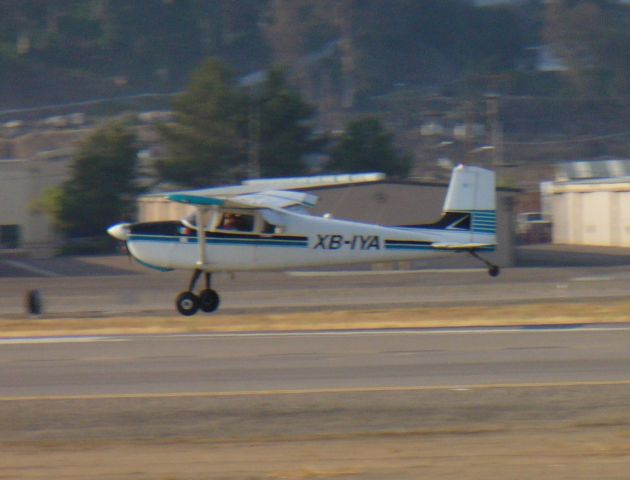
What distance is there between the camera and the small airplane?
20.7m

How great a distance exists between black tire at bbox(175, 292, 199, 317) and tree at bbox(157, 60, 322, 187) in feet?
140

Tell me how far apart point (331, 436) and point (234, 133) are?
59823mm

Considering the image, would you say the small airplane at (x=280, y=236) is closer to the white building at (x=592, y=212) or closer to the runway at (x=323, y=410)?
the runway at (x=323, y=410)

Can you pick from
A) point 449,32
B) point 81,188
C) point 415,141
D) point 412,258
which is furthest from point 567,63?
point 412,258

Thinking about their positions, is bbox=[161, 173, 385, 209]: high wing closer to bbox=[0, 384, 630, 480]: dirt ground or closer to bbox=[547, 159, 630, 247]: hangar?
bbox=[0, 384, 630, 480]: dirt ground

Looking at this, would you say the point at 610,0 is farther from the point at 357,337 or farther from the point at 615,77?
the point at 357,337

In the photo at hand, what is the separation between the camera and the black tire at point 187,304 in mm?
21484

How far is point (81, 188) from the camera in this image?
200ft

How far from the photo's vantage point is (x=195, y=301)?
71.1 ft

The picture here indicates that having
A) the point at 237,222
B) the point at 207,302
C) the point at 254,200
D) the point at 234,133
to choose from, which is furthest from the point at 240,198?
the point at 234,133

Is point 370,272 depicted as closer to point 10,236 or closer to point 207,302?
point 207,302

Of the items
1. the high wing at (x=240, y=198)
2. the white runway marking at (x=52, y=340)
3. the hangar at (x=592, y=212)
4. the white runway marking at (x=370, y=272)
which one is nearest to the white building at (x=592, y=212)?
the hangar at (x=592, y=212)

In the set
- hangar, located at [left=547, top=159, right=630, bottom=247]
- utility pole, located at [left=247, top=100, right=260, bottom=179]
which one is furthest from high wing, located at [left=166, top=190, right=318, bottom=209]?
utility pole, located at [left=247, top=100, right=260, bottom=179]

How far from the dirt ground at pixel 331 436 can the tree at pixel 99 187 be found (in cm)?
4920
